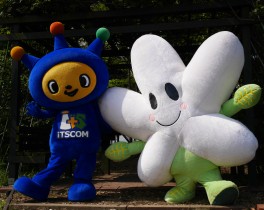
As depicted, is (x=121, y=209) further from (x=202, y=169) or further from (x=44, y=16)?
(x=44, y=16)

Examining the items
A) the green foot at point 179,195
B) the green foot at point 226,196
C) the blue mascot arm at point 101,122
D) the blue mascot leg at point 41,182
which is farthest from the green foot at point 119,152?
the green foot at point 226,196

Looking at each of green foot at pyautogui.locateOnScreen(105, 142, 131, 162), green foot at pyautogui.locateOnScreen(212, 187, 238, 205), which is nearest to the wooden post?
green foot at pyautogui.locateOnScreen(105, 142, 131, 162)

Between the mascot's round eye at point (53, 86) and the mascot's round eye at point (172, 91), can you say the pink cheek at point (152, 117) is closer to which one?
the mascot's round eye at point (172, 91)

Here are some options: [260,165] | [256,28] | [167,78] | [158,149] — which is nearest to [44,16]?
[167,78]

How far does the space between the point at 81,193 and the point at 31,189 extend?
0.67 meters

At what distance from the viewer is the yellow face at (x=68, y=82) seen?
5473mm

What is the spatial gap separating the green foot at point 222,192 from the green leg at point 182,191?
0.39m

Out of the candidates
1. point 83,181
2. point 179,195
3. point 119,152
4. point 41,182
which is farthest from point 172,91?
point 41,182

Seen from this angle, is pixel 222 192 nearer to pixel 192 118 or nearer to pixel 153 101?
pixel 192 118

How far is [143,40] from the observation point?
221 inches

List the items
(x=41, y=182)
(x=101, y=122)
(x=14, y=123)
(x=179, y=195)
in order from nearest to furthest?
(x=179, y=195) → (x=41, y=182) → (x=101, y=122) → (x=14, y=123)

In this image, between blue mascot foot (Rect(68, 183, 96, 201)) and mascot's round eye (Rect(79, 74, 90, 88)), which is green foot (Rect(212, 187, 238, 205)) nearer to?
blue mascot foot (Rect(68, 183, 96, 201))

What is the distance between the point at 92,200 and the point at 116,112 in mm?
1253

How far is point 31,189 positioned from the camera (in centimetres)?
542
